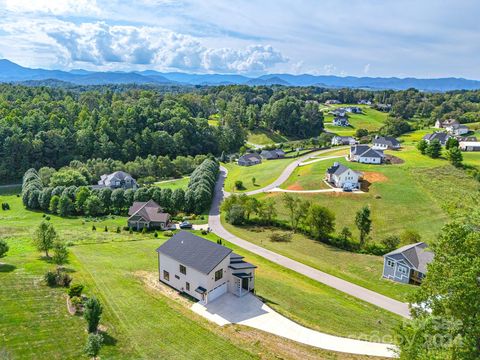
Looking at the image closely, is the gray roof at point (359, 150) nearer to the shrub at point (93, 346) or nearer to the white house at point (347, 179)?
the white house at point (347, 179)

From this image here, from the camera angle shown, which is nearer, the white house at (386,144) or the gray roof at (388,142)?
the white house at (386,144)

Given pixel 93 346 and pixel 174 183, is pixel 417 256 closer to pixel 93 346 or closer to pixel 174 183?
pixel 93 346

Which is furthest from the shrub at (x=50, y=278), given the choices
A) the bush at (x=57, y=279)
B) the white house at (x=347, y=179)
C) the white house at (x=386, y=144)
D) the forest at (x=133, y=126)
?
the white house at (x=386, y=144)

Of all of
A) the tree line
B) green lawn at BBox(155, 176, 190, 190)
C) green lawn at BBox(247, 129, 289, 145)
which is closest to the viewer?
the tree line

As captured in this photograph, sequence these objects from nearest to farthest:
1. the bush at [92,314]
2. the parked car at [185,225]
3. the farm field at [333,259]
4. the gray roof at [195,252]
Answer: the bush at [92,314], the gray roof at [195,252], the farm field at [333,259], the parked car at [185,225]

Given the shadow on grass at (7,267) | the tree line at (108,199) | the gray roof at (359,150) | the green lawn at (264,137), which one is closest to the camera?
the shadow on grass at (7,267)

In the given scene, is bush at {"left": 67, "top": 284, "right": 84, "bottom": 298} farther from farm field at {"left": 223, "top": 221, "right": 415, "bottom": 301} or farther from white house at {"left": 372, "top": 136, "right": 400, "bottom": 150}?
white house at {"left": 372, "top": 136, "right": 400, "bottom": 150}

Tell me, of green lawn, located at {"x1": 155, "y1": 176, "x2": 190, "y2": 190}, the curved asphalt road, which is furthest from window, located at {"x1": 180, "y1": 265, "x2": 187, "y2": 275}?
green lawn, located at {"x1": 155, "y1": 176, "x2": 190, "y2": 190}
